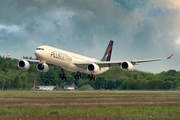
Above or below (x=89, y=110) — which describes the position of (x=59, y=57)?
above

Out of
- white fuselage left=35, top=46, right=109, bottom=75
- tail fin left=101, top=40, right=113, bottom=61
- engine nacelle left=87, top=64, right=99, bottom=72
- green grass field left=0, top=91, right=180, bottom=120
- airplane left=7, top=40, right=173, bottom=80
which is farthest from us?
tail fin left=101, top=40, right=113, bottom=61

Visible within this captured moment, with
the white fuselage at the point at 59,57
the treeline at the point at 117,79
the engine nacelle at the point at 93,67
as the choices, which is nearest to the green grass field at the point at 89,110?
the white fuselage at the point at 59,57

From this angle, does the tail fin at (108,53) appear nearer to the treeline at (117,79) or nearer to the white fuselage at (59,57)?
the treeline at (117,79)

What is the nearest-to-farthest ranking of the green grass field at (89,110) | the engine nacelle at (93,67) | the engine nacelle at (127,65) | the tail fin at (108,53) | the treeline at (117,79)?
the green grass field at (89,110) → the engine nacelle at (127,65) → the engine nacelle at (93,67) → the tail fin at (108,53) → the treeline at (117,79)

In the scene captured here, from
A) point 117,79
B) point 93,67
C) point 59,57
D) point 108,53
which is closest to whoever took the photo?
point 59,57

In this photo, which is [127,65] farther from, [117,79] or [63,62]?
[117,79]

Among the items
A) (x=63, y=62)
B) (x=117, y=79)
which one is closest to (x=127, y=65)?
(x=63, y=62)

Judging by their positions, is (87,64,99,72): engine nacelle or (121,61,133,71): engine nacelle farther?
(87,64,99,72): engine nacelle

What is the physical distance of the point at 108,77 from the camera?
81.3 meters

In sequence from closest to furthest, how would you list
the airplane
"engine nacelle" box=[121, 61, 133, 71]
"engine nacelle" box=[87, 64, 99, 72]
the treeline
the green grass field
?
the green grass field → the airplane → "engine nacelle" box=[121, 61, 133, 71] → "engine nacelle" box=[87, 64, 99, 72] → the treeline

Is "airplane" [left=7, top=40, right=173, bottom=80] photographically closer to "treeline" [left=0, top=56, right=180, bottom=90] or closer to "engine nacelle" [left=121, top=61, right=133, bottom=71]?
"engine nacelle" [left=121, top=61, right=133, bottom=71]

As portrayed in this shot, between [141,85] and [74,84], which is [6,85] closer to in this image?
[74,84]

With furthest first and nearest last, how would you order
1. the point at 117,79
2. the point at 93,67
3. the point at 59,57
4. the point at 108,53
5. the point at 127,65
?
1. the point at 117,79
2. the point at 108,53
3. the point at 93,67
4. the point at 127,65
5. the point at 59,57

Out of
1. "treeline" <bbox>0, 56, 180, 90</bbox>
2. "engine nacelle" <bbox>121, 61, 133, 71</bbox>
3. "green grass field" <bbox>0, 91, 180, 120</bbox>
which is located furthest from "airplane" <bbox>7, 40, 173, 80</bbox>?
"green grass field" <bbox>0, 91, 180, 120</bbox>
